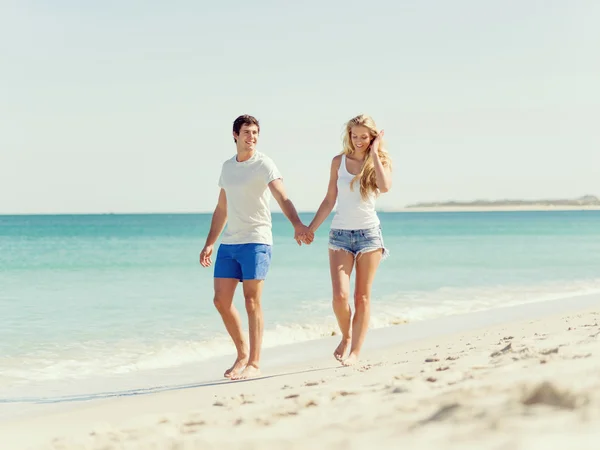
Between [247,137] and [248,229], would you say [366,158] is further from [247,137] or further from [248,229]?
[248,229]

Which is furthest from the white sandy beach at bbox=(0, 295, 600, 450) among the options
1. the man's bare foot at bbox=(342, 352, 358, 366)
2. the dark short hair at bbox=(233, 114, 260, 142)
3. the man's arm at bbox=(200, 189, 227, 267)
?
the dark short hair at bbox=(233, 114, 260, 142)

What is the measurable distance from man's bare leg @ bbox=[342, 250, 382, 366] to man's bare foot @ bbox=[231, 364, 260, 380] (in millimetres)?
679

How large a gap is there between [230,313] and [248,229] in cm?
67

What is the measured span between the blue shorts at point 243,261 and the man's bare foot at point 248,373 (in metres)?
0.68

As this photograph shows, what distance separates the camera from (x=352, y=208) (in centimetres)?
529

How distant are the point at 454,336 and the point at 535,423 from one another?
4793 mm

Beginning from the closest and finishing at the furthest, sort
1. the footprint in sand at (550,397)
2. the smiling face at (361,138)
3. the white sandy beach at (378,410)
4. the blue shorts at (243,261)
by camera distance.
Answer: the white sandy beach at (378,410) < the footprint in sand at (550,397) < the blue shorts at (243,261) < the smiling face at (361,138)

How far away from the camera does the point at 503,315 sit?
941 cm

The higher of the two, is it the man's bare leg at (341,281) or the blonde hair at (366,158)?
the blonde hair at (366,158)

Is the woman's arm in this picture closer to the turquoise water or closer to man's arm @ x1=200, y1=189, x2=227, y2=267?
man's arm @ x1=200, y1=189, x2=227, y2=267

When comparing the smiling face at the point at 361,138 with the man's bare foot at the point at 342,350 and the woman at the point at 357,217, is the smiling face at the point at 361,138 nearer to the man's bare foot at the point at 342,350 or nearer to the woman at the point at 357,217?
the woman at the point at 357,217

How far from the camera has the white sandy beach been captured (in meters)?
2.62

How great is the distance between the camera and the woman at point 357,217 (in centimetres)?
528

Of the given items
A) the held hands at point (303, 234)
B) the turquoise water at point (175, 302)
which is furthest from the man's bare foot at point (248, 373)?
the turquoise water at point (175, 302)
